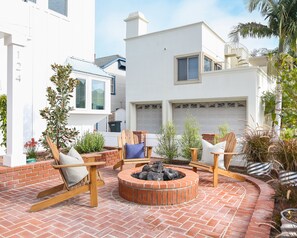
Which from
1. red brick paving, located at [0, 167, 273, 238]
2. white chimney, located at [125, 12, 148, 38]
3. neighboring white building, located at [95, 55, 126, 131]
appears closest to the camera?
red brick paving, located at [0, 167, 273, 238]

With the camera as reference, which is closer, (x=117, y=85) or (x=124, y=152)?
(x=124, y=152)

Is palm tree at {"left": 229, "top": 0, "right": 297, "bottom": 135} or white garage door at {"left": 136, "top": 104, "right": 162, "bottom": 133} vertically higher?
palm tree at {"left": 229, "top": 0, "right": 297, "bottom": 135}

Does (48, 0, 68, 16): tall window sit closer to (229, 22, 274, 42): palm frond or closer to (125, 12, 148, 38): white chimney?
(125, 12, 148, 38): white chimney

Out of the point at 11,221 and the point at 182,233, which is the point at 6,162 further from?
the point at 182,233

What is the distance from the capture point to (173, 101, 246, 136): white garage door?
1094cm

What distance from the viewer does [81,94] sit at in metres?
8.34

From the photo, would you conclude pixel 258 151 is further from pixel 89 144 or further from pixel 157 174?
pixel 89 144

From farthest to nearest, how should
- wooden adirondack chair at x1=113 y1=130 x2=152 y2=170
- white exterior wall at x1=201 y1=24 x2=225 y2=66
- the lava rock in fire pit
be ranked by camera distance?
white exterior wall at x1=201 y1=24 x2=225 y2=66 < wooden adirondack chair at x1=113 y1=130 x2=152 y2=170 < the lava rock in fire pit

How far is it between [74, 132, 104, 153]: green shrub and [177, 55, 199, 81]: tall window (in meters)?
6.27

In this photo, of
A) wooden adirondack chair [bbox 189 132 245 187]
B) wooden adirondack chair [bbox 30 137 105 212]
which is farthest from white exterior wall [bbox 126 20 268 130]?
wooden adirondack chair [bbox 30 137 105 212]

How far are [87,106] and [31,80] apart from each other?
6.71 feet

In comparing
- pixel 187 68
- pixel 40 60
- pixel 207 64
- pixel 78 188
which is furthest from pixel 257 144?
pixel 207 64

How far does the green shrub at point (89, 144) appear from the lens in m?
6.88

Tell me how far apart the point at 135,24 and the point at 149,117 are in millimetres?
5359
